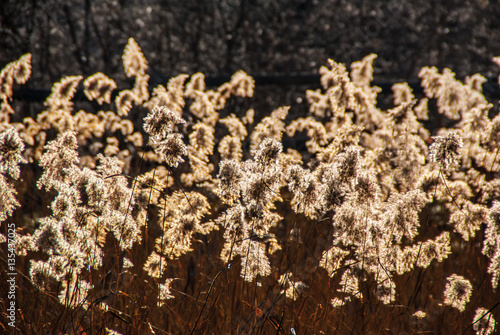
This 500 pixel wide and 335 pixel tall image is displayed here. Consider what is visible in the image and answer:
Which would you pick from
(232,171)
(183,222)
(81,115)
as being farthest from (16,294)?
(81,115)

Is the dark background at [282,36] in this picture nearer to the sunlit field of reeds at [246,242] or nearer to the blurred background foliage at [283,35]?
the blurred background foliage at [283,35]

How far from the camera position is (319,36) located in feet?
40.4

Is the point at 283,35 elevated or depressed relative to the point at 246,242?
elevated

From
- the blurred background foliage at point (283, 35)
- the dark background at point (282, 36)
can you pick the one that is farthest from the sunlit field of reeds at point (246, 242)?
the blurred background foliage at point (283, 35)

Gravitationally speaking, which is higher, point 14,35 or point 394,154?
point 14,35

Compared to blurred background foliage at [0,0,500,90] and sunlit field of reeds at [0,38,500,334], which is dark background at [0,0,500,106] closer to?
blurred background foliage at [0,0,500,90]

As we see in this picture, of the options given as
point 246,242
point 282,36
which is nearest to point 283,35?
point 282,36

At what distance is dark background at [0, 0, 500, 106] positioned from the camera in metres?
10.2

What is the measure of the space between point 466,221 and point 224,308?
1287mm

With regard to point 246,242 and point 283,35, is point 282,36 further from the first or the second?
point 246,242

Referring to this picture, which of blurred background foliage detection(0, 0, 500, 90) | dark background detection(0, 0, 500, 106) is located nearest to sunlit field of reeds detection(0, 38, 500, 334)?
dark background detection(0, 0, 500, 106)

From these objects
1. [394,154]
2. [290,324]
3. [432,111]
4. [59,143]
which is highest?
[432,111]

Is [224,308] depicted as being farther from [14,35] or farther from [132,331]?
[14,35]

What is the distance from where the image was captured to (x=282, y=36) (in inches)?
431
